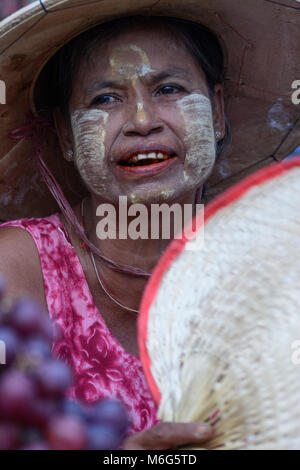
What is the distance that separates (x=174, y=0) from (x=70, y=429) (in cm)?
131

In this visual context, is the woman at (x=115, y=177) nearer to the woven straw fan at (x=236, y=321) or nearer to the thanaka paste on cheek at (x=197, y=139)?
the thanaka paste on cheek at (x=197, y=139)

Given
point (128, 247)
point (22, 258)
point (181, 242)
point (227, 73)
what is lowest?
point (128, 247)

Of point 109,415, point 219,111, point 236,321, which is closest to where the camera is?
point 109,415

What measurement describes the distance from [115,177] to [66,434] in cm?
99

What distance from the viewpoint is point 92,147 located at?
154 centimetres

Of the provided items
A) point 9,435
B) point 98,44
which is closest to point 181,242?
point 9,435

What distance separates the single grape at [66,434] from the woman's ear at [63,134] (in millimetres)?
→ 1272

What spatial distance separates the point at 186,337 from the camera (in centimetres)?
82

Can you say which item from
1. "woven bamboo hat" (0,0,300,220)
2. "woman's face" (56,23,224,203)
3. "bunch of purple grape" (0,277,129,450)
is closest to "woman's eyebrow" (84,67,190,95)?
"woman's face" (56,23,224,203)

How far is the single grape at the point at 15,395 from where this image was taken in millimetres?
589

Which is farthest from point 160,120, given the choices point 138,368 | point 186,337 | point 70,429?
point 70,429

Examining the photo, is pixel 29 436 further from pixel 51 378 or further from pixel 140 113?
pixel 140 113

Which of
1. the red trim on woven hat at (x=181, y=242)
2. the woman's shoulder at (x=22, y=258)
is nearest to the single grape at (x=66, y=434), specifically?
the red trim on woven hat at (x=181, y=242)
